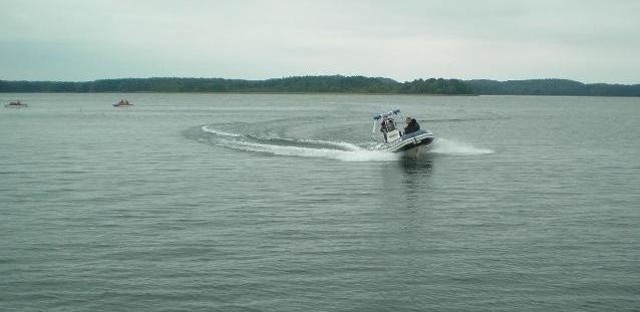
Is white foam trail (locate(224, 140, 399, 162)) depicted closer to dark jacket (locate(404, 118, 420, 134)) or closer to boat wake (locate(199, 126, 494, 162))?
boat wake (locate(199, 126, 494, 162))

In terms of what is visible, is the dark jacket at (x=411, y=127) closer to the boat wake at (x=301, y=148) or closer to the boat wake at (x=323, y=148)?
the boat wake at (x=323, y=148)

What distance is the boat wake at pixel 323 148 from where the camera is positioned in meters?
38.1

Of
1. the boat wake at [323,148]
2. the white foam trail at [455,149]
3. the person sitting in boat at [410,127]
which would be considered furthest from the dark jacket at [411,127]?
the white foam trail at [455,149]

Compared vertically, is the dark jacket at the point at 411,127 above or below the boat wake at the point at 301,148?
above

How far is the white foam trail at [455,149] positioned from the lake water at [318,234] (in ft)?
10.0

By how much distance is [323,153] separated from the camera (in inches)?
1534

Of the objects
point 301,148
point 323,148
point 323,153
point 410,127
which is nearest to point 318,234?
point 323,153

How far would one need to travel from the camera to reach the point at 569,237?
18.5 meters

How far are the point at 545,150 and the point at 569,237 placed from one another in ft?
82.9

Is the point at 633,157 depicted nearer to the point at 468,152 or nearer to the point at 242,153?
the point at 468,152

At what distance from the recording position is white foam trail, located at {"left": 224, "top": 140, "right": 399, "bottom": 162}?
124 feet

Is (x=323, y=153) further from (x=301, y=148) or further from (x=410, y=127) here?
(x=410, y=127)

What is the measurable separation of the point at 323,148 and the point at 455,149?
8.07 meters

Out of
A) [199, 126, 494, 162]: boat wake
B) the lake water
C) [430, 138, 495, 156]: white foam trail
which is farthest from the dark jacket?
[430, 138, 495, 156]: white foam trail
